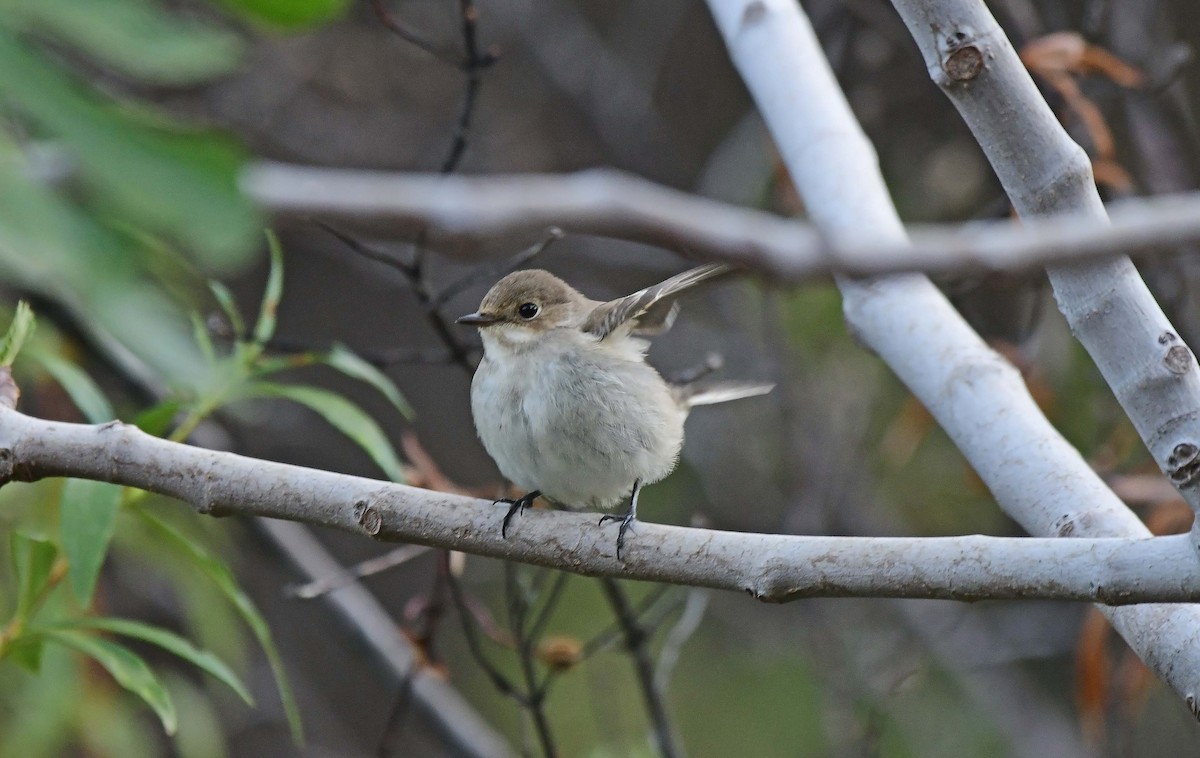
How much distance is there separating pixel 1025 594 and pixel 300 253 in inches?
257

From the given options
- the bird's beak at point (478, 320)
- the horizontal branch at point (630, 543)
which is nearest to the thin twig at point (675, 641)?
the bird's beak at point (478, 320)

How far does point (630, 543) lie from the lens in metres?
2.07

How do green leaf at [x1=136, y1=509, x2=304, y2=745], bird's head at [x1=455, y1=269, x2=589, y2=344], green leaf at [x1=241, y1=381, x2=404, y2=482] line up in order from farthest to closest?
1. bird's head at [x1=455, y1=269, x2=589, y2=344]
2. green leaf at [x1=241, y1=381, x2=404, y2=482]
3. green leaf at [x1=136, y1=509, x2=304, y2=745]

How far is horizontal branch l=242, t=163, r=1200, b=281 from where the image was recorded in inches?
29.5

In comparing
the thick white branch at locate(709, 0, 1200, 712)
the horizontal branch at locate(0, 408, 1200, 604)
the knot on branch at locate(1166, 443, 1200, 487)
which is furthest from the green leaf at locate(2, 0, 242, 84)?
the knot on branch at locate(1166, 443, 1200, 487)

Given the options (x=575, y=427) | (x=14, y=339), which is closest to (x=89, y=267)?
(x=14, y=339)

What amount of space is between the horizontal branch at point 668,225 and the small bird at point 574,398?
2072mm

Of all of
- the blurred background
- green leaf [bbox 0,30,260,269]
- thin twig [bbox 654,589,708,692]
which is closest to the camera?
green leaf [bbox 0,30,260,269]

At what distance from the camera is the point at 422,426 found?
7527 mm

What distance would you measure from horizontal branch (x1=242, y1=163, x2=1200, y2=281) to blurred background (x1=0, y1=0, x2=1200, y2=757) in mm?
1737

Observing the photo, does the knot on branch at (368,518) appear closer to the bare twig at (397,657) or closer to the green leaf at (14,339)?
the green leaf at (14,339)

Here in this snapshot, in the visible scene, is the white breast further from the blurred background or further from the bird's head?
the blurred background

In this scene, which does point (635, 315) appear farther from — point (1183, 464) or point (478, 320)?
point (1183, 464)

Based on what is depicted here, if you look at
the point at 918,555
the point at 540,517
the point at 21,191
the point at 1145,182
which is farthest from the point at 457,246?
the point at 1145,182
